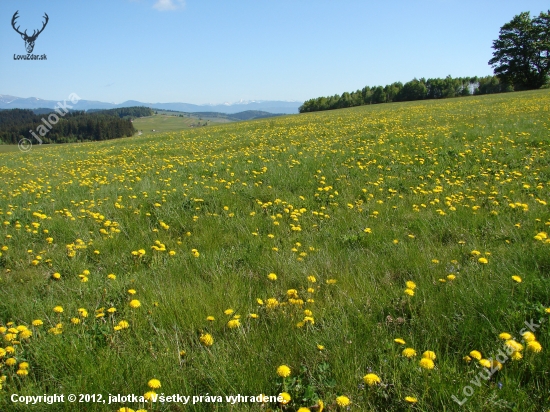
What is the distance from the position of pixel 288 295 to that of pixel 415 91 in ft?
278

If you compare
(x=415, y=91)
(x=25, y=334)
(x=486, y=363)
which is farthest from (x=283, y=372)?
(x=415, y=91)

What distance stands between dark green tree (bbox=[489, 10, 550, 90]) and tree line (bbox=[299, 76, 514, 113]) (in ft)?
26.8

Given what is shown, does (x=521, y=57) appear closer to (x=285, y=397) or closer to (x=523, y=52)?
(x=523, y=52)

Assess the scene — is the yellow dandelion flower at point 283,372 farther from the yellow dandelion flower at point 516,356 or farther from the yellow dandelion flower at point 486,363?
the yellow dandelion flower at point 516,356

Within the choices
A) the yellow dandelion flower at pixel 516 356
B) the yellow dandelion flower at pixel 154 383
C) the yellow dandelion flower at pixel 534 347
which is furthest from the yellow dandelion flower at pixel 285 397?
the yellow dandelion flower at pixel 534 347

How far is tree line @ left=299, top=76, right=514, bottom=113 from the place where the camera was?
242 feet

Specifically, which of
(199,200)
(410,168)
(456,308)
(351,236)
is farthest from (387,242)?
Answer: (410,168)

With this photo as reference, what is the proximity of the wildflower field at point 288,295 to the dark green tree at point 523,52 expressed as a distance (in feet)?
228

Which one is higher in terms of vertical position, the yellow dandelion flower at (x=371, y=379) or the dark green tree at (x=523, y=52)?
the dark green tree at (x=523, y=52)

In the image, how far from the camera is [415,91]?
Result: 7656 centimetres

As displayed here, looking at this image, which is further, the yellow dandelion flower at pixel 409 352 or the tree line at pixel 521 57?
the tree line at pixel 521 57

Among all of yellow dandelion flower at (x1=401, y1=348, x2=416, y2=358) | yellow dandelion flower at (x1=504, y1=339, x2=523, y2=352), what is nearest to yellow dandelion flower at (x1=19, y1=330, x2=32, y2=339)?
yellow dandelion flower at (x1=401, y1=348, x2=416, y2=358)

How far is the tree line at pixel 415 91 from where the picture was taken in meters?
73.9

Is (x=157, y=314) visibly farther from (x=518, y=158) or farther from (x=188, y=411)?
(x=518, y=158)
